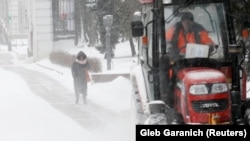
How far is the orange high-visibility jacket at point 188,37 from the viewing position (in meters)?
7.30

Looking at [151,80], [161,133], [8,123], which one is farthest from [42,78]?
[161,133]

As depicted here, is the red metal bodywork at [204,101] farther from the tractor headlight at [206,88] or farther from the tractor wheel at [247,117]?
the tractor wheel at [247,117]

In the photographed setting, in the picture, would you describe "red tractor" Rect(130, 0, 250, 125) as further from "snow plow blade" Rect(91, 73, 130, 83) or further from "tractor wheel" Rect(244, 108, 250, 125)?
"snow plow blade" Rect(91, 73, 130, 83)

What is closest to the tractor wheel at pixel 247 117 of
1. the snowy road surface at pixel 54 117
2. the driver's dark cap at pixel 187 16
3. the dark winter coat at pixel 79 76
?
the driver's dark cap at pixel 187 16

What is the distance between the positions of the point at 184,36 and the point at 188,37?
6 centimetres

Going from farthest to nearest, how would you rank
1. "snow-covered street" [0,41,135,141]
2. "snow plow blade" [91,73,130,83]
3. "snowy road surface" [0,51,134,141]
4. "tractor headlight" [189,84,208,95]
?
1. "snow plow blade" [91,73,130,83]
2. "snow-covered street" [0,41,135,141]
3. "snowy road surface" [0,51,134,141]
4. "tractor headlight" [189,84,208,95]

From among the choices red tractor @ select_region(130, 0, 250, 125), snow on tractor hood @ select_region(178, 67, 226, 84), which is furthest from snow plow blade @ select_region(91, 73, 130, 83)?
snow on tractor hood @ select_region(178, 67, 226, 84)

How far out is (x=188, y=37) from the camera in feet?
24.0

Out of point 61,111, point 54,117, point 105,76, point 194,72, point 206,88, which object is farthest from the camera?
point 105,76

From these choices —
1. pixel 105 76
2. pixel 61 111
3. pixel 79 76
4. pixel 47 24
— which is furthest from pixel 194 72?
pixel 47 24

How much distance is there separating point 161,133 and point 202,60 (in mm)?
1403

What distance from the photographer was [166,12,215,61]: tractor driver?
7.32 metres

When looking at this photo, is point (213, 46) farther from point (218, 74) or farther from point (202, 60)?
point (218, 74)

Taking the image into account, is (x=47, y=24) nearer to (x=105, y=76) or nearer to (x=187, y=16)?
(x=105, y=76)
